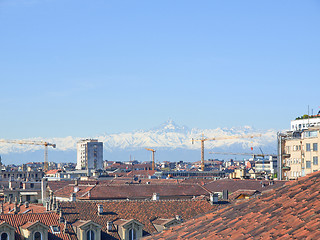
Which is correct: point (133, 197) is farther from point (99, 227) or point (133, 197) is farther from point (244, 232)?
point (244, 232)

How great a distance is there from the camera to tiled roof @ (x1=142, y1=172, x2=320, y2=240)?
37.1 feet

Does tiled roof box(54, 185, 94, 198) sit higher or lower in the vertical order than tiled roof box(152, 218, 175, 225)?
higher

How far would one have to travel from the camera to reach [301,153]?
133m

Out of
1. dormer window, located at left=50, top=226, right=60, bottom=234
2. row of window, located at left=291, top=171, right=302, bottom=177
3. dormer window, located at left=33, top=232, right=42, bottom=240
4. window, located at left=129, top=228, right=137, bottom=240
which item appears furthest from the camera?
row of window, located at left=291, top=171, right=302, bottom=177

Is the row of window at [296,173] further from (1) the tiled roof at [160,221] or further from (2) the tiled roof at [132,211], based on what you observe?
(1) the tiled roof at [160,221]

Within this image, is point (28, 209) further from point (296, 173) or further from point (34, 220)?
point (296, 173)

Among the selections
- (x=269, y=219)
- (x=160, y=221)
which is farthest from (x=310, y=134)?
(x=269, y=219)

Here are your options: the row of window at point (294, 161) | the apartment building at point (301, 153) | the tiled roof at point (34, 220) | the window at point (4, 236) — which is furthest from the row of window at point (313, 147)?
the window at point (4, 236)

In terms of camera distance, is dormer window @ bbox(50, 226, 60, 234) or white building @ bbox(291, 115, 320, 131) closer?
dormer window @ bbox(50, 226, 60, 234)

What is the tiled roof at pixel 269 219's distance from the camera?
11.3 m

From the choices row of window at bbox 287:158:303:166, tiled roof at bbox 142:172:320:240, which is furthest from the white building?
tiled roof at bbox 142:172:320:240

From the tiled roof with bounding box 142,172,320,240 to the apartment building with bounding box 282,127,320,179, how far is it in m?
110

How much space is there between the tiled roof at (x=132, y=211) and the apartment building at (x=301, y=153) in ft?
186

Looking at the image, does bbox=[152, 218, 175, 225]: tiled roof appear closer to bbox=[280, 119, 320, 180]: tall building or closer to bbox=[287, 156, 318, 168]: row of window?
bbox=[280, 119, 320, 180]: tall building
